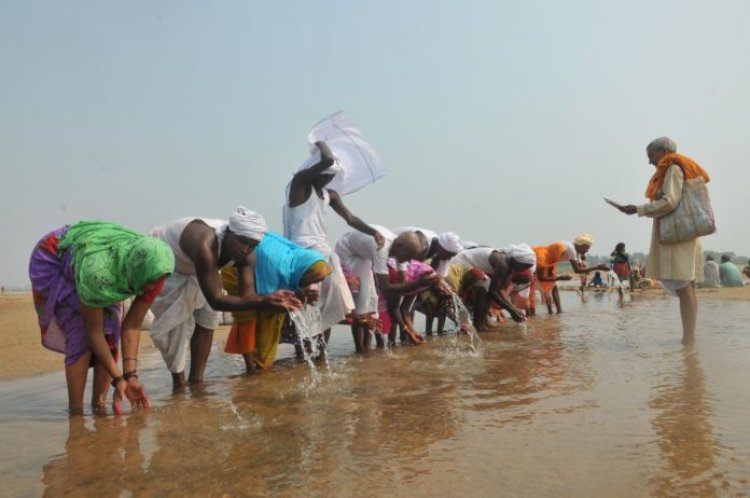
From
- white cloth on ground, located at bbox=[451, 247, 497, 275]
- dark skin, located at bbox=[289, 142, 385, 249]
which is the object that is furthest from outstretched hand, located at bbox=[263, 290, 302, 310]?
white cloth on ground, located at bbox=[451, 247, 497, 275]

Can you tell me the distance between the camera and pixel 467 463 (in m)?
2.23

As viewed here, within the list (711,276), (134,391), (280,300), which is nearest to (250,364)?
(280,300)

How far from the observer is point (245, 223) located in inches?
155

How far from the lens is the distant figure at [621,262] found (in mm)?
17138

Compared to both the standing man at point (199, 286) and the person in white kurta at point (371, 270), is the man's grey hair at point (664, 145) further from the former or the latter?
the standing man at point (199, 286)

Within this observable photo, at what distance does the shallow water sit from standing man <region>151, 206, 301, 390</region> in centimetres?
30

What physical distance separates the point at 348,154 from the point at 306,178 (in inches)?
36.7

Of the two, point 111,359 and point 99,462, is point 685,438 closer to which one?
point 99,462

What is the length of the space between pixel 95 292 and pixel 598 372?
10.5 ft

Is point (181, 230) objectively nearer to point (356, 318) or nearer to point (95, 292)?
point (95, 292)

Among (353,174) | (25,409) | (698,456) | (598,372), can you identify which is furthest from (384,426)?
(353,174)

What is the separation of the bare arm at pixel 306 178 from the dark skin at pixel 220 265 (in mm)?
1164

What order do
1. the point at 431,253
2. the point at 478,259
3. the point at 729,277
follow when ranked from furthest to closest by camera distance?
the point at 729,277 → the point at 478,259 → the point at 431,253

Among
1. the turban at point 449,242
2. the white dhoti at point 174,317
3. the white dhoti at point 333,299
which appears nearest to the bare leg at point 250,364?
the white dhoti at point 174,317
